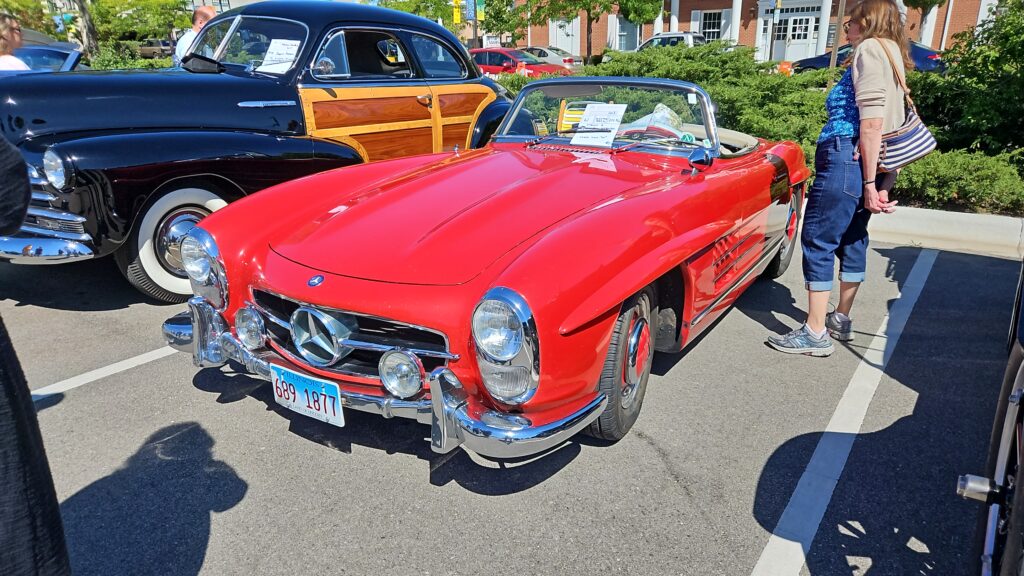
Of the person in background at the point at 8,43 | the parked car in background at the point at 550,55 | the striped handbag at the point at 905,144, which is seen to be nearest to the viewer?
the striped handbag at the point at 905,144

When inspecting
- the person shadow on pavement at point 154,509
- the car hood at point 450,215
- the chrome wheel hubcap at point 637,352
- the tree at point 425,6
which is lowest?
the person shadow on pavement at point 154,509

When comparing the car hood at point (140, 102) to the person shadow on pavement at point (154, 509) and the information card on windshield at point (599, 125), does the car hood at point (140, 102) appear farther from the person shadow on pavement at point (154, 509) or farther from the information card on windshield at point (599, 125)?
Answer: the person shadow on pavement at point (154, 509)

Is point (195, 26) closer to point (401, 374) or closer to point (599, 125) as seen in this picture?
point (599, 125)

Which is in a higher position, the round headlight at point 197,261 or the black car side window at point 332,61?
the black car side window at point 332,61

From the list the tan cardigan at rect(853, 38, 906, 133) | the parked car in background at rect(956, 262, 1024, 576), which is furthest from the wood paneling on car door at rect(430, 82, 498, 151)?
the parked car in background at rect(956, 262, 1024, 576)

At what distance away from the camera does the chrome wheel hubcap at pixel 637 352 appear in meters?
2.82

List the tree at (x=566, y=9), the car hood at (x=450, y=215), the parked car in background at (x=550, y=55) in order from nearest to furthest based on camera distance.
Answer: the car hood at (x=450, y=215) < the tree at (x=566, y=9) < the parked car in background at (x=550, y=55)

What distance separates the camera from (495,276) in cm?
239

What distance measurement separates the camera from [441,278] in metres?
2.45

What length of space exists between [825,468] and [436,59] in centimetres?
466

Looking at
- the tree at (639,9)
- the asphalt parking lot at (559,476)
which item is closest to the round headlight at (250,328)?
the asphalt parking lot at (559,476)

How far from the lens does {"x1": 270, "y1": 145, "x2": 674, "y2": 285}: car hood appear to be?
255 cm

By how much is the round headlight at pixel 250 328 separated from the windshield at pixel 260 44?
2859 millimetres

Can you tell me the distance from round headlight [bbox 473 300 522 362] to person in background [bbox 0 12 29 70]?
562 centimetres
